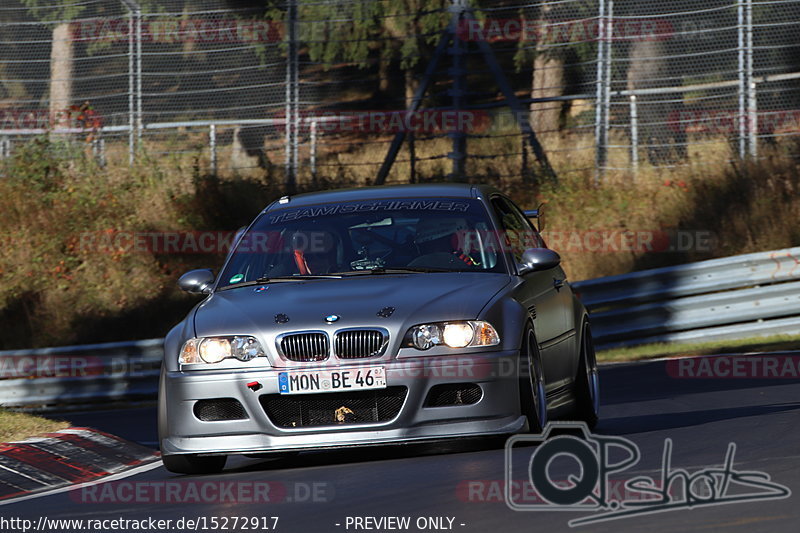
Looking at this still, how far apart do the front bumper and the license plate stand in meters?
0.04

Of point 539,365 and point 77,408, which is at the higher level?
point 539,365

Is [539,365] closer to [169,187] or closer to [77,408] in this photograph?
[77,408]

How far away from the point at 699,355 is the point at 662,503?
10521mm

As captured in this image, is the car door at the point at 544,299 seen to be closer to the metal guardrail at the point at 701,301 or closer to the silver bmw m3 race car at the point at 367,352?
the silver bmw m3 race car at the point at 367,352

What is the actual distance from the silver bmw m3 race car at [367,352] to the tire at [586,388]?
77 centimetres

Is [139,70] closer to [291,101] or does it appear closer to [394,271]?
[291,101]

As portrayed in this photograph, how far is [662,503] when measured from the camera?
262 inches

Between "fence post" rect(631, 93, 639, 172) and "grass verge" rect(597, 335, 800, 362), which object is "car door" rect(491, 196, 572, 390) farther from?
"fence post" rect(631, 93, 639, 172)

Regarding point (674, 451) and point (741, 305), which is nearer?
point (674, 451)

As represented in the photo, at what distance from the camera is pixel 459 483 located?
7500 mm

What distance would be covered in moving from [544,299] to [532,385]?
1.21 metres

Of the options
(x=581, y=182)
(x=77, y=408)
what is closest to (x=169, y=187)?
(x=581, y=182)

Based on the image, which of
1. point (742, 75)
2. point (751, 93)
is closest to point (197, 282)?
point (751, 93)

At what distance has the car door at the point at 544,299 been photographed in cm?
927
